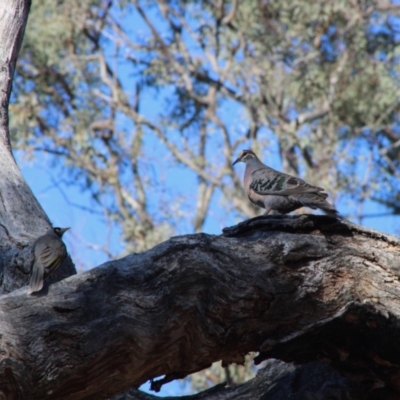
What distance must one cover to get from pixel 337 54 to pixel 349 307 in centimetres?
1359

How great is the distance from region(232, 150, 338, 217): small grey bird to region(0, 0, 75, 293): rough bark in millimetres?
1747

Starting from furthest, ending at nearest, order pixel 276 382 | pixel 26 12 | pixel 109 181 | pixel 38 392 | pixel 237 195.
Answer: pixel 109 181, pixel 237 195, pixel 26 12, pixel 276 382, pixel 38 392

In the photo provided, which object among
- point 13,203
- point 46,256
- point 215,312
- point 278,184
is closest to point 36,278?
point 46,256

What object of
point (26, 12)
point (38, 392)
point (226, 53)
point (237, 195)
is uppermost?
point (226, 53)

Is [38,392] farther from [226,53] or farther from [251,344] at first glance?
[226,53]

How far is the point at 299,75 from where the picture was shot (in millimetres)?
17578

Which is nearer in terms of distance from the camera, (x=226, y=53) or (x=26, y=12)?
(x=26, y=12)

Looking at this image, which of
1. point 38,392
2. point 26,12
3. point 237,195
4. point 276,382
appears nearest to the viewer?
point 38,392

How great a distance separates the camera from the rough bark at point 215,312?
4.14 metres

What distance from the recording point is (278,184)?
23.4 ft

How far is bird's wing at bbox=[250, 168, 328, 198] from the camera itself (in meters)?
6.52

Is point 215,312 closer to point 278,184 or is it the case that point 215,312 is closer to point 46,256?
point 46,256

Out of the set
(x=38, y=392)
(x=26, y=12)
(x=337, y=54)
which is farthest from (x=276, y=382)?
(x=337, y=54)

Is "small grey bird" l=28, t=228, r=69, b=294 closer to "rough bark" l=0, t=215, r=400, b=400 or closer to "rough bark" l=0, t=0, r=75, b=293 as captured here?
"rough bark" l=0, t=215, r=400, b=400
